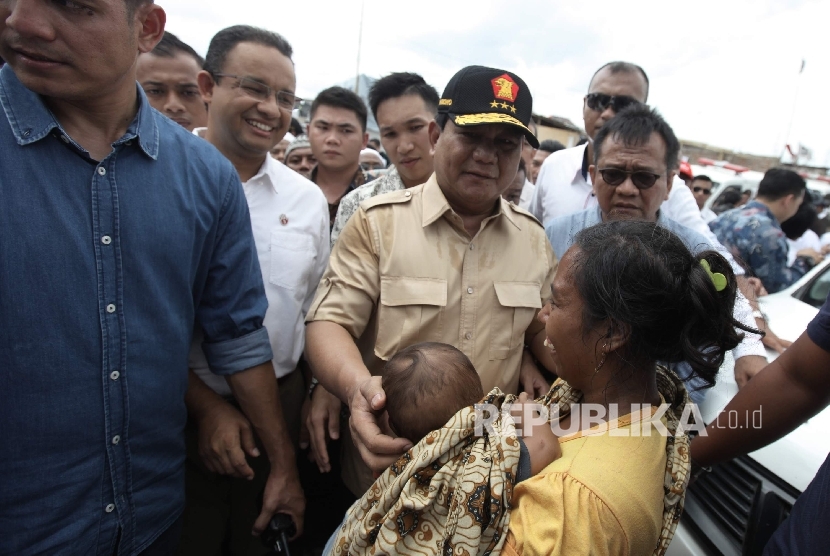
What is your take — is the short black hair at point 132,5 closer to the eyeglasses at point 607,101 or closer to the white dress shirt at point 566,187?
the white dress shirt at point 566,187

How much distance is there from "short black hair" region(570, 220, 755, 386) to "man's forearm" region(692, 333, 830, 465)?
0.47 metres

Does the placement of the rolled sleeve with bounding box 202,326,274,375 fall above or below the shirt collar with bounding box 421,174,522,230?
below

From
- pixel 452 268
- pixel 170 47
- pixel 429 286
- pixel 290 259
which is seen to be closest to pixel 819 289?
pixel 452 268

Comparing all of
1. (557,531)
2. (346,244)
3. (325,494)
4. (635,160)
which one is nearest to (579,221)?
(635,160)

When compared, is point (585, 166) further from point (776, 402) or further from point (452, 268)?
point (776, 402)

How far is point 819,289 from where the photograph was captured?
143 inches

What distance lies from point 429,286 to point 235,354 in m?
0.80

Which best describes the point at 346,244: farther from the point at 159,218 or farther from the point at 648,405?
the point at 648,405

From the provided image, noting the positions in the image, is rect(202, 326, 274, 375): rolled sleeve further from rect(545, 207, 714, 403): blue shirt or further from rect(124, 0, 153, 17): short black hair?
rect(545, 207, 714, 403): blue shirt

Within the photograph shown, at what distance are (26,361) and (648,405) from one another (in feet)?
5.55

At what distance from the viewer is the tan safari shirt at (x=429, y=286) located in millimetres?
1961

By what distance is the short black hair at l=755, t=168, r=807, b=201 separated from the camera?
539 centimetres

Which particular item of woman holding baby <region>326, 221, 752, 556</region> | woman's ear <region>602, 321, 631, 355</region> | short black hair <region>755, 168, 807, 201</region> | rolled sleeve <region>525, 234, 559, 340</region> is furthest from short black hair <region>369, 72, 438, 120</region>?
short black hair <region>755, 168, 807, 201</region>

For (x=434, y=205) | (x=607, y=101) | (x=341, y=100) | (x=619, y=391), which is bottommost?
(x=619, y=391)
